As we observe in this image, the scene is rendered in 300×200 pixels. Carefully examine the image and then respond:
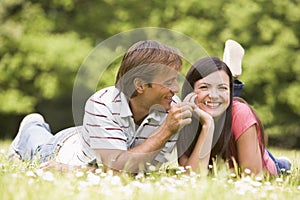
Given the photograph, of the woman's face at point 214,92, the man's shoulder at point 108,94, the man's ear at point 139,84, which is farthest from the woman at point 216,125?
the man's shoulder at point 108,94

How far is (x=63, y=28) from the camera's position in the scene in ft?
39.1

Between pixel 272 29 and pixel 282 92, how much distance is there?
1.17 meters

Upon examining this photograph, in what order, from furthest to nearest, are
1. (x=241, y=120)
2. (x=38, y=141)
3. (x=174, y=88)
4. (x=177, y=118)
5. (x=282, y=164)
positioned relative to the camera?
(x=38, y=141) < (x=282, y=164) < (x=241, y=120) < (x=174, y=88) < (x=177, y=118)

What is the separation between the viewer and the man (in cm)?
328

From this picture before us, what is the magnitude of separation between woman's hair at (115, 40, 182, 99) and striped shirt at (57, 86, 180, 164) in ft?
0.49

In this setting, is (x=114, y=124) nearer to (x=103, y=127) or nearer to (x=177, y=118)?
(x=103, y=127)

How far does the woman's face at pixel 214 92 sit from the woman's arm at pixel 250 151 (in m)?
0.20

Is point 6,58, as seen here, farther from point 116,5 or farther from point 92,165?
point 92,165

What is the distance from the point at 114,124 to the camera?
3.36 meters

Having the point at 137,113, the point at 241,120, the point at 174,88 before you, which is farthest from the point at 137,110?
the point at 241,120

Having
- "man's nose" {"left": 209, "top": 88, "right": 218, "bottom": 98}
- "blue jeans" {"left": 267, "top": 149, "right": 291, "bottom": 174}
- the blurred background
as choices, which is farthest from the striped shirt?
the blurred background

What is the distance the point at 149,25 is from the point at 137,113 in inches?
324

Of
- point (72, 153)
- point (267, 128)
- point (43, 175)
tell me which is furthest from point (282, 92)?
point (43, 175)

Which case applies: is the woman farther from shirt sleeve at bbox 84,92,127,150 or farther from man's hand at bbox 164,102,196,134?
shirt sleeve at bbox 84,92,127,150
